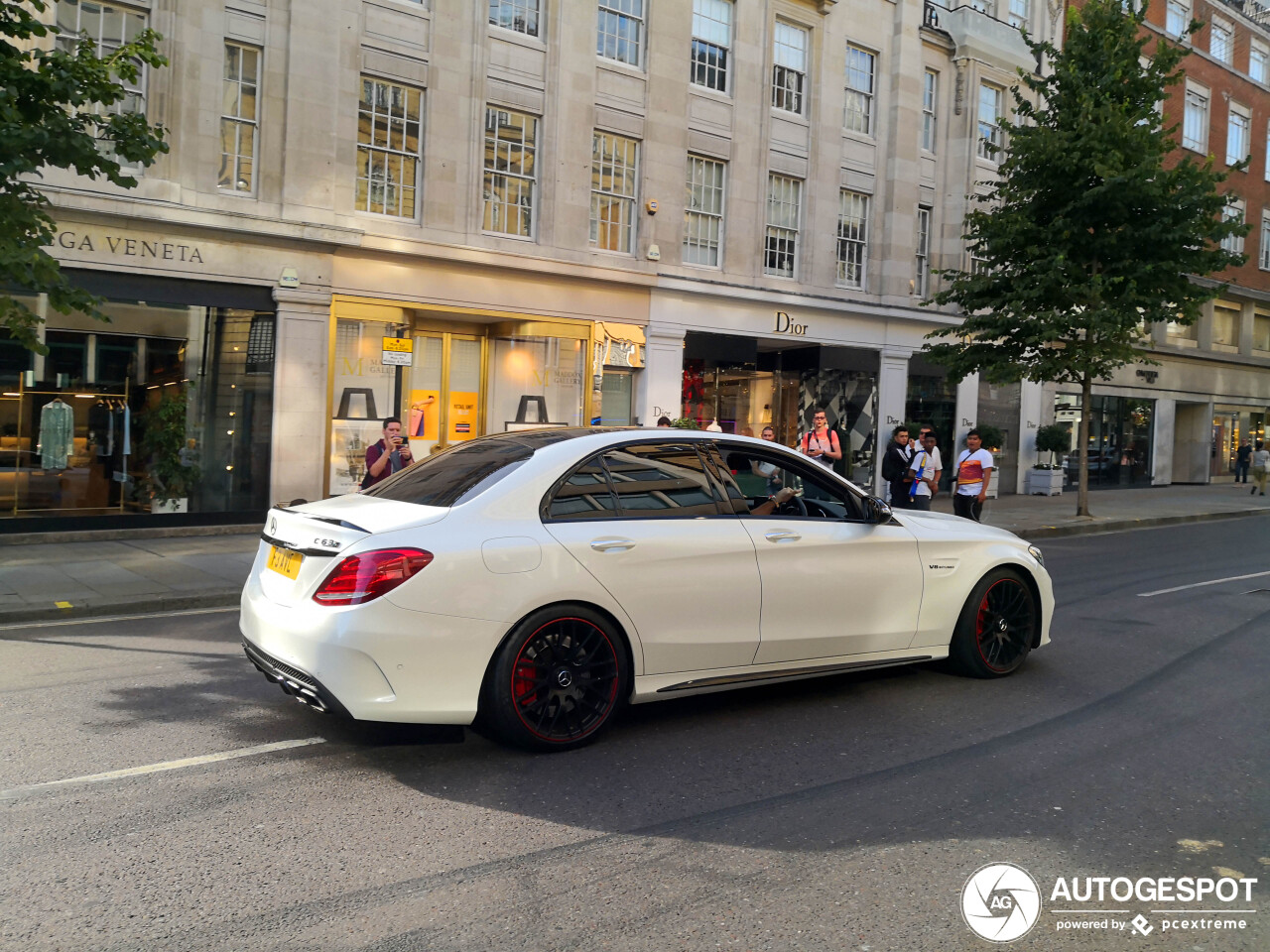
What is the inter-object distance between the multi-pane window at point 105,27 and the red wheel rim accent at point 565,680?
39.4 feet

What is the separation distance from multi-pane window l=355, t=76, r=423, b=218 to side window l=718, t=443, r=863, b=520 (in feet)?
39.9

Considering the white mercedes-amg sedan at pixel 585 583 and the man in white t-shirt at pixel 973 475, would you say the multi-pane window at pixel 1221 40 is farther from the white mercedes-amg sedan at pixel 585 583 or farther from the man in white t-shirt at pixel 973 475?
the white mercedes-amg sedan at pixel 585 583

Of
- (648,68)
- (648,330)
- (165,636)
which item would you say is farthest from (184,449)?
(648,68)

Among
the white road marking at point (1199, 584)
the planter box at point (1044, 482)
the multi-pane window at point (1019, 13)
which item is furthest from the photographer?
the planter box at point (1044, 482)

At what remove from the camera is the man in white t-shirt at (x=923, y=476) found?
1409cm

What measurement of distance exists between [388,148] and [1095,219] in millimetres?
13188

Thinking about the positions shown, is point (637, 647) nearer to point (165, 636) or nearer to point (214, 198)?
point (165, 636)

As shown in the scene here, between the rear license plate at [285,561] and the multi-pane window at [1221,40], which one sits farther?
the multi-pane window at [1221,40]

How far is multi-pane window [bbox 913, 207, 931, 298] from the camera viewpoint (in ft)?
81.6

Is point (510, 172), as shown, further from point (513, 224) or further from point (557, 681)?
point (557, 681)

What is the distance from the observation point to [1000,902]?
11.8ft

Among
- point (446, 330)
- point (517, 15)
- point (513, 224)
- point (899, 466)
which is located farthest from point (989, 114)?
point (446, 330)

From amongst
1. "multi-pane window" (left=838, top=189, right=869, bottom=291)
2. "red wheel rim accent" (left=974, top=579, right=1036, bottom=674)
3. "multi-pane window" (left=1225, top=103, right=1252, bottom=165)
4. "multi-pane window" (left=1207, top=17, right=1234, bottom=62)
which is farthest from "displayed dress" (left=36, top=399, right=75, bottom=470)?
"multi-pane window" (left=1207, top=17, right=1234, bottom=62)

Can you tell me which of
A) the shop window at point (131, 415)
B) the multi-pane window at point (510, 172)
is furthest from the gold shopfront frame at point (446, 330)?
the multi-pane window at point (510, 172)
